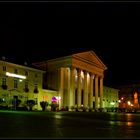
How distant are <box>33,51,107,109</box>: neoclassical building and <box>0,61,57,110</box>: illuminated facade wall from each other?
3817 mm

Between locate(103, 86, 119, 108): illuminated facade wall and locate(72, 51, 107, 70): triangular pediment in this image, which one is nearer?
locate(72, 51, 107, 70): triangular pediment

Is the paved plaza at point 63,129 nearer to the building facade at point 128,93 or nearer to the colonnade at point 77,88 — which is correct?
the colonnade at point 77,88

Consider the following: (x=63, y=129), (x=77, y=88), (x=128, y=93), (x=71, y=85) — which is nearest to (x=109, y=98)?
(x=128, y=93)

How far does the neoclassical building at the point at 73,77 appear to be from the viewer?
80688mm

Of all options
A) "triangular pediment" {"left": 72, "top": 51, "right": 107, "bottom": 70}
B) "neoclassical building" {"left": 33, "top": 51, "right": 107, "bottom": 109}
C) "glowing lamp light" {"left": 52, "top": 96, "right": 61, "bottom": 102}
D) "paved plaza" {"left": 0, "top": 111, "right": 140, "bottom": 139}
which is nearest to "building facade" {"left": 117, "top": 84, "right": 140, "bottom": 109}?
"neoclassical building" {"left": 33, "top": 51, "right": 107, "bottom": 109}

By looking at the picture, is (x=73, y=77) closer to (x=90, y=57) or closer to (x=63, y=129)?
(x=90, y=57)

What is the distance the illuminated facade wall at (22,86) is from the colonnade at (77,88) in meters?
3.76

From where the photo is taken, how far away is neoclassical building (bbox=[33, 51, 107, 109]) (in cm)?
8069

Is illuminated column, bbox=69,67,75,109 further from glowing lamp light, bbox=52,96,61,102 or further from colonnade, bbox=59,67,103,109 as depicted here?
glowing lamp light, bbox=52,96,61,102

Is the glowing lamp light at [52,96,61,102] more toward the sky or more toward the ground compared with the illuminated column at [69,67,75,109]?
more toward the ground

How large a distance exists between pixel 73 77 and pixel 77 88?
4546 mm

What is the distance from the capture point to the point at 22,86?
70375 mm

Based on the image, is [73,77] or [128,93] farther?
[128,93]

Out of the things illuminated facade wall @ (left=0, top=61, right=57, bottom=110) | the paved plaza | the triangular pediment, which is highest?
the triangular pediment
